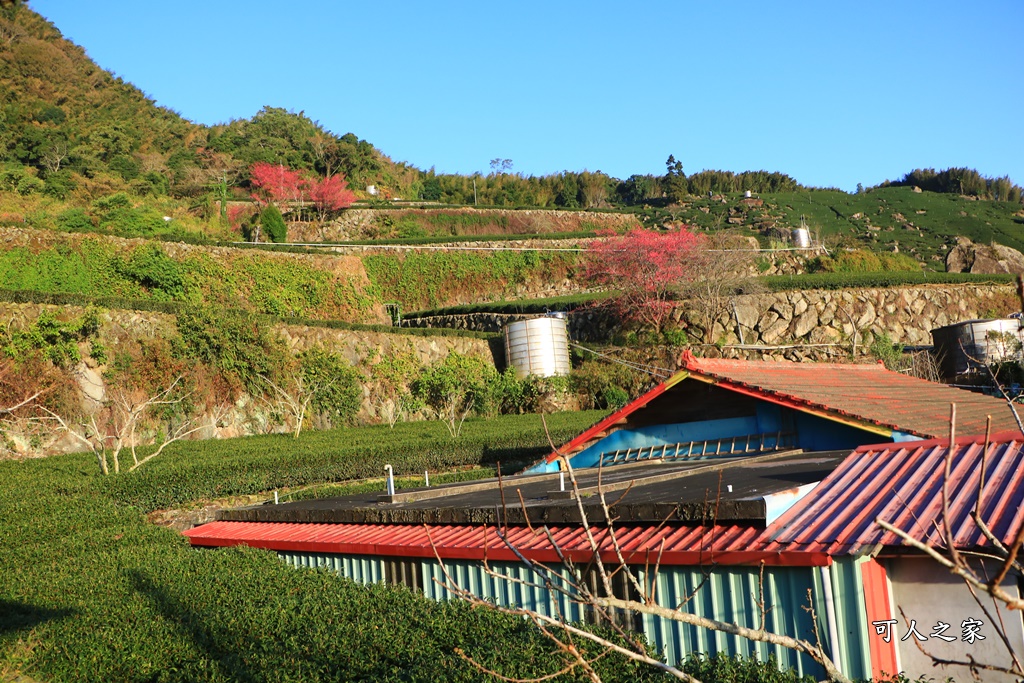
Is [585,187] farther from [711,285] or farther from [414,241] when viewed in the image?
[711,285]

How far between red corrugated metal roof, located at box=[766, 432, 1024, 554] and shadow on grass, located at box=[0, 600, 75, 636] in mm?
5994

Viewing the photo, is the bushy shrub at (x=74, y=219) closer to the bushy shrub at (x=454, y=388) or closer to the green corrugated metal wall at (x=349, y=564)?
the bushy shrub at (x=454, y=388)

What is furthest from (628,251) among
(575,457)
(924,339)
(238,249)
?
(575,457)

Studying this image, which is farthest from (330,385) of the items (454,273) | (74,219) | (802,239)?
(802,239)

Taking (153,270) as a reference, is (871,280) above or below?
below

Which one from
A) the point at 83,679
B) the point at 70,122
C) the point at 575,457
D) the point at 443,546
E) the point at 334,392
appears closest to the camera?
the point at 83,679

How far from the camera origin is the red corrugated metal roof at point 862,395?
11.3 metres

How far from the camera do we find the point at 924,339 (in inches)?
1258

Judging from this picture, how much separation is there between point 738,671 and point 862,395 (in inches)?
339

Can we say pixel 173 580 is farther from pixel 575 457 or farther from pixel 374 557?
pixel 575 457

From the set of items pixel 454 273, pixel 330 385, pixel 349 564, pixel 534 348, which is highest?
pixel 454 273

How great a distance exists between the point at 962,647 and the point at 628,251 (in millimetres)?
29949

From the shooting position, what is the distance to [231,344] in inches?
835

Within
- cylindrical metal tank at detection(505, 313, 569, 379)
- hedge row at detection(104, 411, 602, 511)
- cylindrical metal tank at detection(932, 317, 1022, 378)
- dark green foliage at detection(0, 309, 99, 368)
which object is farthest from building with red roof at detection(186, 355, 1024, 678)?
cylindrical metal tank at detection(505, 313, 569, 379)
